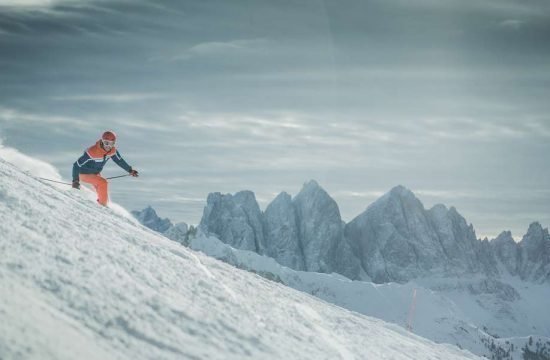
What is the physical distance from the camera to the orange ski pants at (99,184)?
63.4 feet

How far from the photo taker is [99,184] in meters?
19.5

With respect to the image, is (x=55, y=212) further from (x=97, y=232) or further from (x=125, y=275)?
(x=125, y=275)

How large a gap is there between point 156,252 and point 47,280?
13.0ft

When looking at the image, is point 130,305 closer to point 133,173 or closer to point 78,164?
point 78,164

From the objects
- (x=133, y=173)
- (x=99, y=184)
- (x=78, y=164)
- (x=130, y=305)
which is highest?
(x=78, y=164)

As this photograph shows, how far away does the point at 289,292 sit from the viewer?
13.8m

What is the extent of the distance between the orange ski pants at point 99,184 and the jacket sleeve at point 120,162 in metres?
1.33

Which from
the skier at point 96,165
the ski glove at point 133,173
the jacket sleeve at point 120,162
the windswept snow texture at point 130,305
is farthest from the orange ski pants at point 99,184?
the windswept snow texture at point 130,305

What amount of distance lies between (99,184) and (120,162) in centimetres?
176

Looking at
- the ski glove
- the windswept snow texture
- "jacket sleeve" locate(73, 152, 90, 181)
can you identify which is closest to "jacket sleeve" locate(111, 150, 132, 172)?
the ski glove

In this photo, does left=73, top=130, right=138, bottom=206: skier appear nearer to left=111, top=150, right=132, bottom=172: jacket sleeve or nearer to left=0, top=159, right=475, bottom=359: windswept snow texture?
left=111, top=150, right=132, bottom=172: jacket sleeve

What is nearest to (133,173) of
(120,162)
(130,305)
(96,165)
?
(120,162)

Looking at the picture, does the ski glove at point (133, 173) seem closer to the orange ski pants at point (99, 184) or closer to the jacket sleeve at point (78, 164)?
the orange ski pants at point (99, 184)

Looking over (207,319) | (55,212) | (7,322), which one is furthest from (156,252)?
(7,322)
